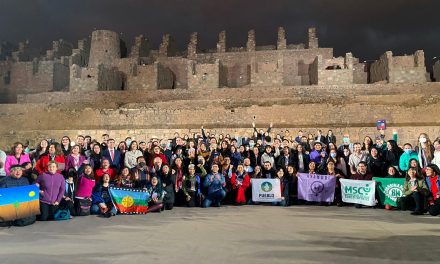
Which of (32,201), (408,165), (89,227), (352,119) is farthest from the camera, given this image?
(352,119)

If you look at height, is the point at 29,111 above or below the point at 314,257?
above

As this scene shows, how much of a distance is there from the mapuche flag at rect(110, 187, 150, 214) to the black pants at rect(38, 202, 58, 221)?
1.34 m

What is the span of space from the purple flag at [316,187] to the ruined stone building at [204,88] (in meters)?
14.5

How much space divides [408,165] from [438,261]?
19.4 ft

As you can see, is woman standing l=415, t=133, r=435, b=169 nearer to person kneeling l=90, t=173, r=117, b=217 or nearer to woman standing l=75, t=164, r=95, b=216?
person kneeling l=90, t=173, r=117, b=217

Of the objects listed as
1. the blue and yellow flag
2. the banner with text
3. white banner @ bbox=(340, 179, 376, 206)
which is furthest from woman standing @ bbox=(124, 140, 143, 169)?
the banner with text

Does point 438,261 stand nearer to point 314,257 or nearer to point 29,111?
point 314,257

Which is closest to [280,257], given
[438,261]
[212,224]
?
[438,261]

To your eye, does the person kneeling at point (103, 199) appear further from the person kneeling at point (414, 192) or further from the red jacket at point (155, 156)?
the person kneeling at point (414, 192)

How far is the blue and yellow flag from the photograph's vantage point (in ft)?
26.8

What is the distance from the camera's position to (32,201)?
860 centimetres

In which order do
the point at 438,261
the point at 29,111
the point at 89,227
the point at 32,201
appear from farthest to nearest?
the point at 29,111 < the point at 32,201 < the point at 89,227 < the point at 438,261

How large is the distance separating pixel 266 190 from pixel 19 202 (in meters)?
6.53

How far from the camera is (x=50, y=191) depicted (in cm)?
903
